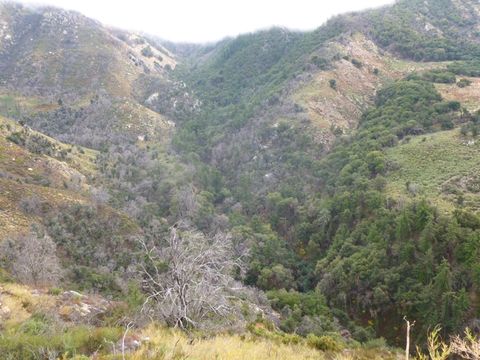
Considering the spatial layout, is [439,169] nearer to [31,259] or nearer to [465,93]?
[465,93]

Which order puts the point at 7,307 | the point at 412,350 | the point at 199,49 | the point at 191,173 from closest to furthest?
the point at 7,307
the point at 412,350
the point at 191,173
the point at 199,49

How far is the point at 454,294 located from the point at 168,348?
26743 mm

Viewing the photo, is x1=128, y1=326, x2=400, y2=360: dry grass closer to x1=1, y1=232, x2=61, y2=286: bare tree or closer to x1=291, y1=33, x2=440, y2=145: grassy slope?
x1=1, y1=232, x2=61, y2=286: bare tree

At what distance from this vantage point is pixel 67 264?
102 ft

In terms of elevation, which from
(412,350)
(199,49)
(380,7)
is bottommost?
(412,350)

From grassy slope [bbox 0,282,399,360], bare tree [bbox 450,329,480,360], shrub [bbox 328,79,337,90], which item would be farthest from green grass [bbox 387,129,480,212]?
bare tree [bbox 450,329,480,360]

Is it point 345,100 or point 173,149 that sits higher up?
point 345,100

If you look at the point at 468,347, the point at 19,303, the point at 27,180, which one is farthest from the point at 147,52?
the point at 468,347

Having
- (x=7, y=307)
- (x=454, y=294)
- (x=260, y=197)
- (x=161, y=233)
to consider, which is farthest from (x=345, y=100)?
(x=7, y=307)

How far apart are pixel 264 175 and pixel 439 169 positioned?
2869 cm

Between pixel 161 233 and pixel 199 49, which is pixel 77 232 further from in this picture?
pixel 199 49

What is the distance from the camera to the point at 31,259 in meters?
22.3

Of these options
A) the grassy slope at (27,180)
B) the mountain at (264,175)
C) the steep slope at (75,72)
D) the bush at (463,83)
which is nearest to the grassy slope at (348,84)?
the mountain at (264,175)

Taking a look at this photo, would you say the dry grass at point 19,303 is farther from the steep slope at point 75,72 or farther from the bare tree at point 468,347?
the steep slope at point 75,72
